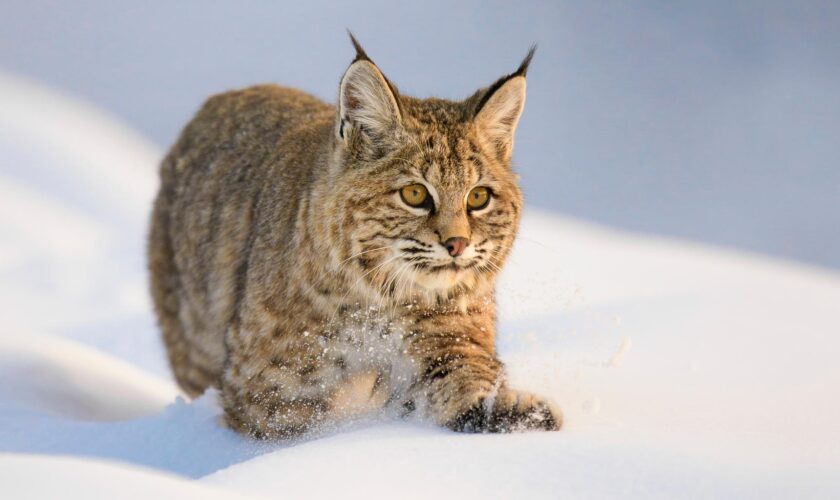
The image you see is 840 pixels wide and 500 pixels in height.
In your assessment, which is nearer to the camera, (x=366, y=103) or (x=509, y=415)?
(x=509, y=415)

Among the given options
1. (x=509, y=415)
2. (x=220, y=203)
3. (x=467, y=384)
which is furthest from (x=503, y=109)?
(x=220, y=203)

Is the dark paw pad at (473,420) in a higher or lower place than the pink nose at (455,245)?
lower

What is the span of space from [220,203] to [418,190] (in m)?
1.79

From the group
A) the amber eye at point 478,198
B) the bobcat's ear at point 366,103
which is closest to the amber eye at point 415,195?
Answer: the amber eye at point 478,198

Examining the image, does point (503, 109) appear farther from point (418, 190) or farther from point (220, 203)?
point (220, 203)

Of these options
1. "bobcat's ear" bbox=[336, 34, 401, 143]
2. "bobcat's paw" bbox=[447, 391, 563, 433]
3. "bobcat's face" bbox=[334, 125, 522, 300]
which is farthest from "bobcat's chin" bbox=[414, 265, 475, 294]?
"bobcat's ear" bbox=[336, 34, 401, 143]

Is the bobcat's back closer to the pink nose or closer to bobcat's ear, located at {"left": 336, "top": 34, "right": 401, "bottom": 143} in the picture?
bobcat's ear, located at {"left": 336, "top": 34, "right": 401, "bottom": 143}

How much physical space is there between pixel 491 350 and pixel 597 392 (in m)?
0.56

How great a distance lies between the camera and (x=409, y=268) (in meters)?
4.16

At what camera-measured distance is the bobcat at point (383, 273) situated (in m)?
4.13

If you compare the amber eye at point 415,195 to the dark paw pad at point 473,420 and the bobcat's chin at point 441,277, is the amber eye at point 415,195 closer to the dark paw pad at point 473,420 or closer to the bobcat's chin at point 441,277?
the bobcat's chin at point 441,277

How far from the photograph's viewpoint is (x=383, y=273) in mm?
4238

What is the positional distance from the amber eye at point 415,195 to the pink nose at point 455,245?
0.69 feet

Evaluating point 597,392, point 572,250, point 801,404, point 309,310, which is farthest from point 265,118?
point 572,250
